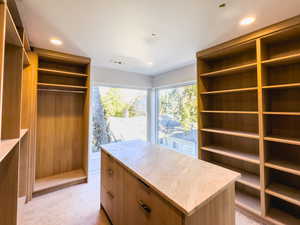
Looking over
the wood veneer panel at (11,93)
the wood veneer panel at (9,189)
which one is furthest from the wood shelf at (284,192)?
the wood veneer panel at (11,93)

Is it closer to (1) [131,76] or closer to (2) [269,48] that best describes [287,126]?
(2) [269,48]

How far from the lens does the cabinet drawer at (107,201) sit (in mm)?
1726

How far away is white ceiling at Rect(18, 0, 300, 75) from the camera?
1375 mm

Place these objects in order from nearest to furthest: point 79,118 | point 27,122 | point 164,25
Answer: point 164,25 < point 27,122 < point 79,118

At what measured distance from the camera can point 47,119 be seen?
277cm

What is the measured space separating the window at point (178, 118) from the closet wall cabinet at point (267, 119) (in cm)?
80

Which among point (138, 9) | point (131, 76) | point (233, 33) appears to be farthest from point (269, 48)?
point (131, 76)

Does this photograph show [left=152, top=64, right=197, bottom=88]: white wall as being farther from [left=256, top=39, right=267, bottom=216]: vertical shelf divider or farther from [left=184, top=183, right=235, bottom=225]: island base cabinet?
[left=184, top=183, right=235, bottom=225]: island base cabinet

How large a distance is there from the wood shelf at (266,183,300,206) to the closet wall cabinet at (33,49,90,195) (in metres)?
2.97

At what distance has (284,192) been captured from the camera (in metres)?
1.72

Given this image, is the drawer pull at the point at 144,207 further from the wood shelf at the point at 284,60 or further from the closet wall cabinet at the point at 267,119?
the wood shelf at the point at 284,60

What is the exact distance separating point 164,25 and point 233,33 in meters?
0.95

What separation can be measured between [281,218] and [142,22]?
290cm

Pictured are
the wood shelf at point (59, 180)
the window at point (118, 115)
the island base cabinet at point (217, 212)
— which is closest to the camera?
the island base cabinet at point (217, 212)
